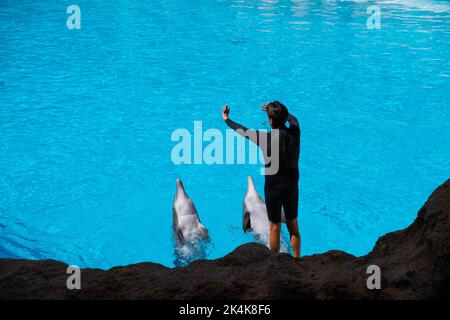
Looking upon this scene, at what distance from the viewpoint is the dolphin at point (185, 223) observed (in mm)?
4867

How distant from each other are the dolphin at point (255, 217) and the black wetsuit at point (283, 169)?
551 millimetres

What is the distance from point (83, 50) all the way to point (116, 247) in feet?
21.6

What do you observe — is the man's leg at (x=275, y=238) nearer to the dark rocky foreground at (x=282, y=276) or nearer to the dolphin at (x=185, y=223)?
the dolphin at (x=185, y=223)

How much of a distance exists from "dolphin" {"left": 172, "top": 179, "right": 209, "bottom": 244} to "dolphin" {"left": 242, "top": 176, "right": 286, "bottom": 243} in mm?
462

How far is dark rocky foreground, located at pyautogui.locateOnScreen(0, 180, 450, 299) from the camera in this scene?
216 centimetres

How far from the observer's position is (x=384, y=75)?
9.95m

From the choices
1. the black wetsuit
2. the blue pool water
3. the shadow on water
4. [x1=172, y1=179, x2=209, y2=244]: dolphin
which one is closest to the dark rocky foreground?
the black wetsuit

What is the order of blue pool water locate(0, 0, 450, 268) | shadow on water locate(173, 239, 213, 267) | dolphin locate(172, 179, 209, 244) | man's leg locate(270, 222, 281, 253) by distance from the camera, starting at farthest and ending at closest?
blue pool water locate(0, 0, 450, 268) < dolphin locate(172, 179, 209, 244) < shadow on water locate(173, 239, 213, 267) < man's leg locate(270, 222, 281, 253)

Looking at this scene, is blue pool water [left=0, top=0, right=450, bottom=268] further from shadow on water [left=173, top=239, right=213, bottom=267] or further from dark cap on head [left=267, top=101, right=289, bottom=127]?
dark cap on head [left=267, top=101, right=289, bottom=127]

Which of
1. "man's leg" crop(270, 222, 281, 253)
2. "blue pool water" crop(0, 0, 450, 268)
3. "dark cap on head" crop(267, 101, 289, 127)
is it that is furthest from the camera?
"blue pool water" crop(0, 0, 450, 268)

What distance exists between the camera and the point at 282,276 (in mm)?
2281

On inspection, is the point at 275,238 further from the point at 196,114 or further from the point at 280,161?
the point at 196,114

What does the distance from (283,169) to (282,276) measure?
1.99 meters

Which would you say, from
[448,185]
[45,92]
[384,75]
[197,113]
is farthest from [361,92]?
[448,185]
